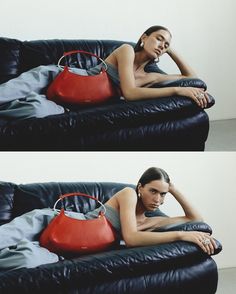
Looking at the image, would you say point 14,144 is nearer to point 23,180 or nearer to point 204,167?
point 23,180

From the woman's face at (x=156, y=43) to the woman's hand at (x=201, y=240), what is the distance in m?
1.05

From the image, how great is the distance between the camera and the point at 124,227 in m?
3.09

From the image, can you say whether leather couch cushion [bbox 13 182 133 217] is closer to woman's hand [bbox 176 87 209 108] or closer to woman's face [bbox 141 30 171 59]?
woman's hand [bbox 176 87 209 108]

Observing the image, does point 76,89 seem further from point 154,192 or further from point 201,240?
point 201,240

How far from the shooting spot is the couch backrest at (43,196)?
3453 millimetres

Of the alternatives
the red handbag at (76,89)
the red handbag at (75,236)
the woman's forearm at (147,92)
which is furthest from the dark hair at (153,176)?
the red handbag at (76,89)

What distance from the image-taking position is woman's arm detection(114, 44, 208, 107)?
3.47 metres

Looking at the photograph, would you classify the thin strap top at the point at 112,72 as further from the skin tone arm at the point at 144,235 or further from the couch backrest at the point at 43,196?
the skin tone arm at the point at 144,235

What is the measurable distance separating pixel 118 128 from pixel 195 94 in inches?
18.0

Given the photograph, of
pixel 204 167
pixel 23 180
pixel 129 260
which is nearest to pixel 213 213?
pixel 204 167

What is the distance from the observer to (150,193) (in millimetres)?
3232

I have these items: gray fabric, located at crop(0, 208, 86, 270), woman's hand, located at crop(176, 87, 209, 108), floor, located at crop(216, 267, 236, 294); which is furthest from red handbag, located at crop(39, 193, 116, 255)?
floor, located at crop(216, 267, 236, 294)

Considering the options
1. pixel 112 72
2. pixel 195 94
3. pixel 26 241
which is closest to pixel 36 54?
pixel 112 72

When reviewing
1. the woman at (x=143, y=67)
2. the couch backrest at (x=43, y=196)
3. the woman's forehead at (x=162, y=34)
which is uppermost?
the woman's forehead at (x=162, y=34)
